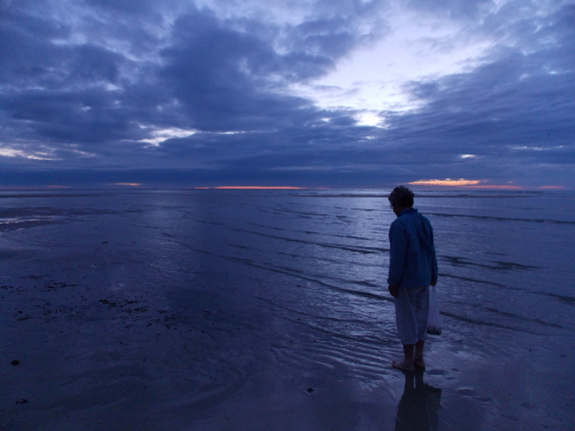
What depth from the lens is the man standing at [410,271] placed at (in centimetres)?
402

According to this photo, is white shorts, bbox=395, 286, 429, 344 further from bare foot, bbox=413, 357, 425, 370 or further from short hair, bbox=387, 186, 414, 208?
short hair, bbox=387, 186, 414, 208

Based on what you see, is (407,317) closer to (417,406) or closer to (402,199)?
(417,406)

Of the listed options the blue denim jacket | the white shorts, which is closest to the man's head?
the blue denim jacket

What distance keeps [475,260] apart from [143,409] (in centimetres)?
1101

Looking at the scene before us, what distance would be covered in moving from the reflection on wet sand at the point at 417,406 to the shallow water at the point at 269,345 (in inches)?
0.8

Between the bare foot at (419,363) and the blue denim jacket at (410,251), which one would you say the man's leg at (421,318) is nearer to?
the bare foot at (419,363)

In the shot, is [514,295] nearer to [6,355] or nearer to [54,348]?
[54,348]

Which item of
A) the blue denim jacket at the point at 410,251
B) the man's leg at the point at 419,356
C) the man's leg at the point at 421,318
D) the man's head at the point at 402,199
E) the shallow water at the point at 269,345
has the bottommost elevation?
the shallow water at the point at 269,345

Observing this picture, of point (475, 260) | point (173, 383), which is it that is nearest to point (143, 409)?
point (173, 383)

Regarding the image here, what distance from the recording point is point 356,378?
427cm

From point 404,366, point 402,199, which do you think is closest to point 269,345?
point 404,366

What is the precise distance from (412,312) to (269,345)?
87.5 inches

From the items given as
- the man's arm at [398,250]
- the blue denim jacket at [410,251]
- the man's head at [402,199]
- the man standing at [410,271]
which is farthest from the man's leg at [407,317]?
the man's head at [402,199]

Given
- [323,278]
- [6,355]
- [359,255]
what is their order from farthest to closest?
[359,255]
[323,278]
[6,355]
